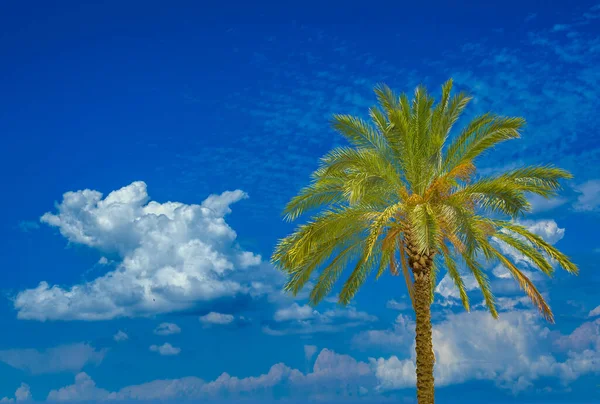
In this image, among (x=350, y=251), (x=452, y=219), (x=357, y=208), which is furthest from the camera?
(x=350, y=251)

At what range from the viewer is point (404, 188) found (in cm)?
2484

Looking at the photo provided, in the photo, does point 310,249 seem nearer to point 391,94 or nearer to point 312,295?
point 312,295

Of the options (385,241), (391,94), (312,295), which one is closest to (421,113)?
(391,94)

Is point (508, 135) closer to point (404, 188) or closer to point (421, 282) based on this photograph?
point (404, 188)

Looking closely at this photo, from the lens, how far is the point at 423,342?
978 inches

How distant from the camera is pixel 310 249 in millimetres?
25109

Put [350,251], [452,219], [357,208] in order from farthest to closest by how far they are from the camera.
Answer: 1. [350,251]
2. [357,208]
3. [452,219]

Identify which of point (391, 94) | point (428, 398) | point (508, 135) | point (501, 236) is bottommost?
point (428, 398)

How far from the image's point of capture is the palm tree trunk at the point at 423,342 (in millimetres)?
24469

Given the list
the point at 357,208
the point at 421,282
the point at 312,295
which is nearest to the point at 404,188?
the point at 357,208

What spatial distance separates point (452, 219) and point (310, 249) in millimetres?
5325

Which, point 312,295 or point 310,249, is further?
point 312,295

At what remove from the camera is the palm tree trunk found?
2447 cm

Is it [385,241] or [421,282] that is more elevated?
[385,241]
